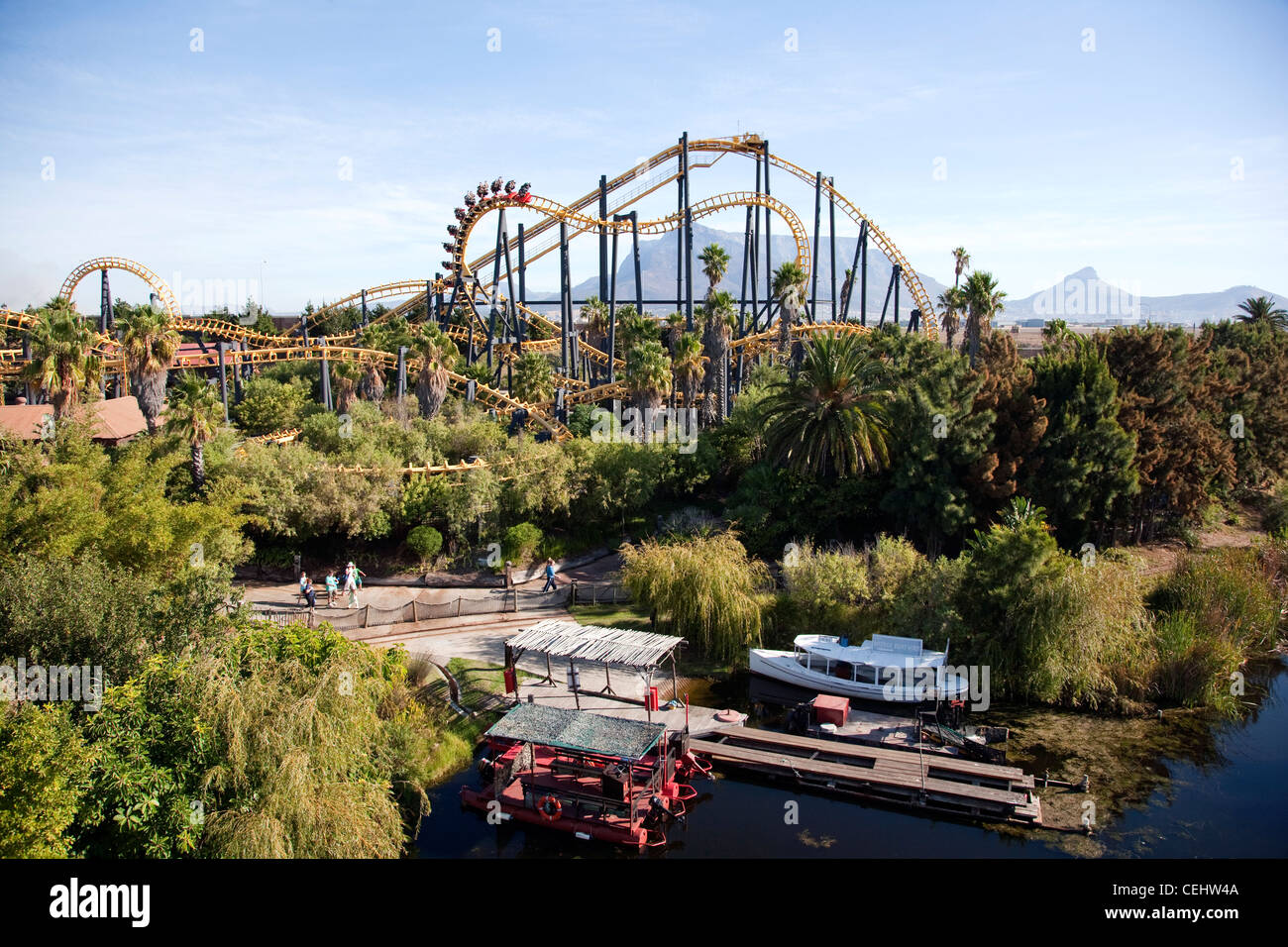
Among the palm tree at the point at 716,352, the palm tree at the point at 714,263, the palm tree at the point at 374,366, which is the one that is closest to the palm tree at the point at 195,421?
the palm tree at the point at 374,366

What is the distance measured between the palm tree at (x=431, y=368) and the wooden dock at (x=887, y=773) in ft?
84.8

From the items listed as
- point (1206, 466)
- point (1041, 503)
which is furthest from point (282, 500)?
point (1206, 466)

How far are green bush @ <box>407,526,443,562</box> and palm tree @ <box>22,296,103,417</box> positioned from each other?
14.7m

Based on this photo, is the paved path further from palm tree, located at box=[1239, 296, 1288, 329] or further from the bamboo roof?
palm tree, located at box=[1239, 296, 1288, 329]

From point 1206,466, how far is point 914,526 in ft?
43.1

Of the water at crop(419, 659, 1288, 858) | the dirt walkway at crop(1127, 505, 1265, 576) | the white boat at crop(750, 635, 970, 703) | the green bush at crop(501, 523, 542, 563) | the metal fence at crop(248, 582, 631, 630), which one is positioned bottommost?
the water at crop(419, 659, 1288, 858)

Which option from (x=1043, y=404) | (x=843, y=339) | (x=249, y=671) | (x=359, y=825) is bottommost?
(x=359, y=825)

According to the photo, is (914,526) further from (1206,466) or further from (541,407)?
(541,407)

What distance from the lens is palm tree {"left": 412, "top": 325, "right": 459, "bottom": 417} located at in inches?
1684

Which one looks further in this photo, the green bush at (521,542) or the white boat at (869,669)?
the green bush at (521,542)

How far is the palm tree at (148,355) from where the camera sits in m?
36.9

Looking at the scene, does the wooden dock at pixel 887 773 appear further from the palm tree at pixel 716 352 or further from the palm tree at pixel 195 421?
the palm tree at pixel 716 352

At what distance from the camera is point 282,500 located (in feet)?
108

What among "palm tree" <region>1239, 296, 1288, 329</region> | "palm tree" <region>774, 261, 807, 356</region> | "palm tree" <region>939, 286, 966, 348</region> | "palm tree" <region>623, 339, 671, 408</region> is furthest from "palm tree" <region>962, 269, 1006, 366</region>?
"palm tree" <region>1239, 296, 1288, 329</region>
